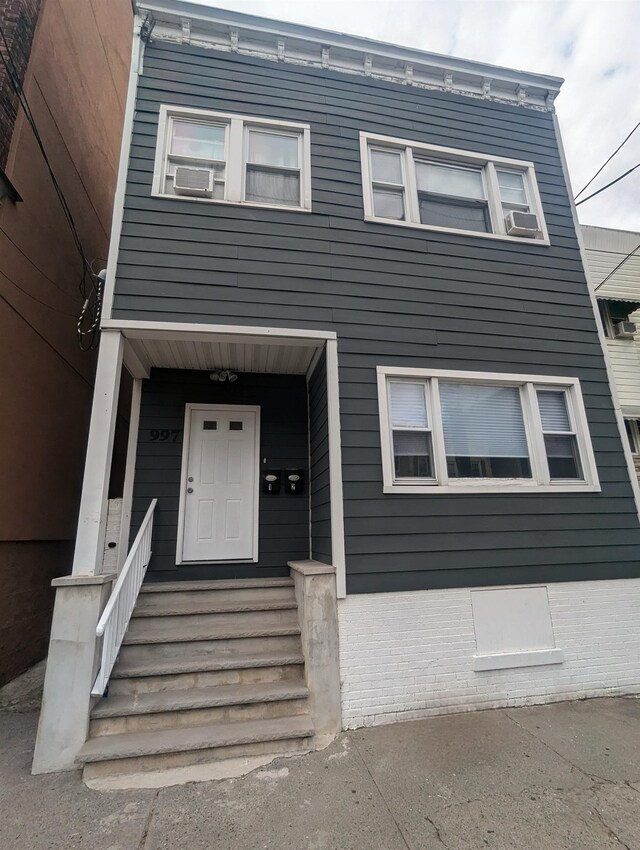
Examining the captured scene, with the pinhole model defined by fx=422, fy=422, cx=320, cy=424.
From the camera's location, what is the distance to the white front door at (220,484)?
15.4 feet

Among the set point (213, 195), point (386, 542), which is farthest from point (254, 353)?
point (386, 542)

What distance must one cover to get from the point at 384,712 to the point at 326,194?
5.01 metres

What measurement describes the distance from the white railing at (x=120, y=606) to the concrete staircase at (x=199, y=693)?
148 mm

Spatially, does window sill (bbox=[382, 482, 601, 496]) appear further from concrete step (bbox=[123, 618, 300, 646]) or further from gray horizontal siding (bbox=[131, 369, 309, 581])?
concrete step (bbox=[123, 618, 300, 646])

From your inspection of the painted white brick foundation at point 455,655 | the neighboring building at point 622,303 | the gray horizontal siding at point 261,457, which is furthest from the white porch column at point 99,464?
the neighboring building at point 622,303

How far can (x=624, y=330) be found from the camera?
7.85 m

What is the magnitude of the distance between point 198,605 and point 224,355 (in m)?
2.60

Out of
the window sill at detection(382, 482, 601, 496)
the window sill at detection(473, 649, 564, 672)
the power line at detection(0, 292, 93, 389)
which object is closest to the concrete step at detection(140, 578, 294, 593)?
the window sill at detection(382, 482, 601, 496)

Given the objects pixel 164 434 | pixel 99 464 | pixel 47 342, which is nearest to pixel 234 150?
pixel 47 342

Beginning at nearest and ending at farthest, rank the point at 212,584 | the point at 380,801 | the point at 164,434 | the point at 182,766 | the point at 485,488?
1. the point at 380,801
2. the point at 182,766
3. the point at 485,488
4. the point at 212,584
5. the point at 164,434

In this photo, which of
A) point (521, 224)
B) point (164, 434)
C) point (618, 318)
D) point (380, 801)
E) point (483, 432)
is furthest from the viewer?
point (618, 318)

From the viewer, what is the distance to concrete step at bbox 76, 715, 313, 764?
2740mm

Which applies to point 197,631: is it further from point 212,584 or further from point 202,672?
point 212,584

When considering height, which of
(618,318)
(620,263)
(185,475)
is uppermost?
(620,263)
